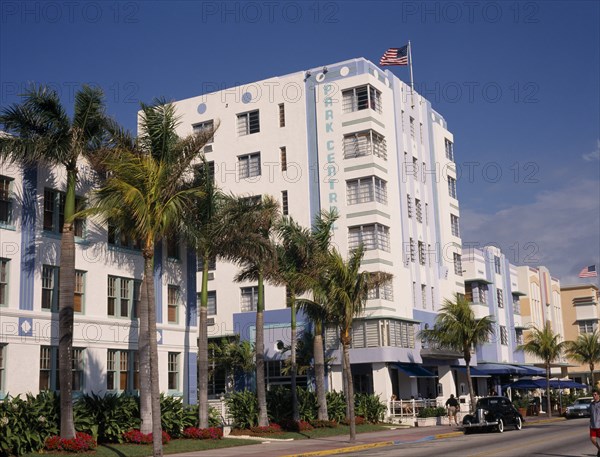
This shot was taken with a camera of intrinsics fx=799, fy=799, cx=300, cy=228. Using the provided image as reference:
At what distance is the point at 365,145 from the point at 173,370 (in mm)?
23838

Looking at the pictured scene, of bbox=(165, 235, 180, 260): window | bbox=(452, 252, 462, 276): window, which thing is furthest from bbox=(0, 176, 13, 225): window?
bbox=(452, 252, 462, 276): window

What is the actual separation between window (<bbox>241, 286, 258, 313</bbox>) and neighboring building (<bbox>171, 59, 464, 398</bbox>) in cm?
10

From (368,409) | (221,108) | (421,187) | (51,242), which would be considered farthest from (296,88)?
(51,242)

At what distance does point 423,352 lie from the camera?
55.2 metres

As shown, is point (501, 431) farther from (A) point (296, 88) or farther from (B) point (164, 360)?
(A) point (296, 88)

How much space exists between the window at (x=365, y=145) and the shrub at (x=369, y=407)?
17.0 metres

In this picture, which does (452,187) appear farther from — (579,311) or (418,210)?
(579,311)

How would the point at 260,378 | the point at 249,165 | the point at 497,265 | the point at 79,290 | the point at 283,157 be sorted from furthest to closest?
the point at 497,265 < the point at 249,165 < the point at 283,157 < the point at 260,378 < the point at 79,290

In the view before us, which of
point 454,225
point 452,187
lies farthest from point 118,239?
point 452,187

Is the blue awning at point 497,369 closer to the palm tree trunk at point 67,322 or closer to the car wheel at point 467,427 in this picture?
the car wheel at point 467,427

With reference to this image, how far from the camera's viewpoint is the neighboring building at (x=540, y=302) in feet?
277

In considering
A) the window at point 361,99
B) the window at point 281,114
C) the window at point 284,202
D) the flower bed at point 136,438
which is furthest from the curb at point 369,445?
the window at point 281,114

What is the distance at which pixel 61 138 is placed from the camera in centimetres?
2895

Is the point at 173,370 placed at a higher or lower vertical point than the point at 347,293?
lower
